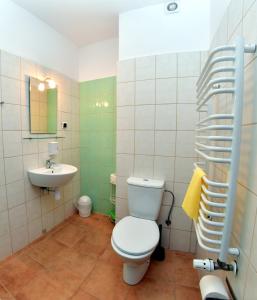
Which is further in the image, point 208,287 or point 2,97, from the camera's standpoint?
point 2,97

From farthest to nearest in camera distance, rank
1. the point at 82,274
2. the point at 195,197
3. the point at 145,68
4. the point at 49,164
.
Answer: the point at 49,164 → the point at 145,68 → the point at 82,274 → the point at 195,197

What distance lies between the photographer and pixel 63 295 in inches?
49.5

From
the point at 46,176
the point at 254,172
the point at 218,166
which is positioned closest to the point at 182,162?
the point at 218,166

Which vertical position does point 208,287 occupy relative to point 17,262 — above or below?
above

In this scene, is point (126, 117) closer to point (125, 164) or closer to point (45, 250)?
point (125, 164)

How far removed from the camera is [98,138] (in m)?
2.33

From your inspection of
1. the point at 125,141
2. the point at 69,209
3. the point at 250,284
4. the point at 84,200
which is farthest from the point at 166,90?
the point at 69,209

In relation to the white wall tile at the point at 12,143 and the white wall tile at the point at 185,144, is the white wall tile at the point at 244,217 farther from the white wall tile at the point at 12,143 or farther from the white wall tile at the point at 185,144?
the white wall tile at the point at 12,143

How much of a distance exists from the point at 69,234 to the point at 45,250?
314 millimetres

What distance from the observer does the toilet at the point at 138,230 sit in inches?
46.4

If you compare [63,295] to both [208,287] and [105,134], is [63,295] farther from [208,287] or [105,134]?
[105,134]

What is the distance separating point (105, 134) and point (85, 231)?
1.29 metres

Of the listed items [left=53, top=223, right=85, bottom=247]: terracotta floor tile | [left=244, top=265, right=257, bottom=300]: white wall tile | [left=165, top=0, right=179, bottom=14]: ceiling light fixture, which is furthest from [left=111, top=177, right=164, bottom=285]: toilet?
[left=165, top=0, right=179, bottom=14]: ceiling light fixture

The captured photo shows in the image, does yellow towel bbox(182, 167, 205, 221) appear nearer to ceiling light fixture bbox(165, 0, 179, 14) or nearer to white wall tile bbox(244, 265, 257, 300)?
white wall tile bbox(244, 265, 257, 300)
